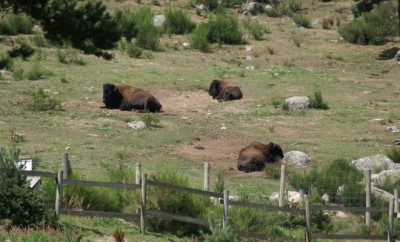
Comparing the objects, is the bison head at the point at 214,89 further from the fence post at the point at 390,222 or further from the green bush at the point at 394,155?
the fence post at the point at 390,222

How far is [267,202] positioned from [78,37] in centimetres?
519

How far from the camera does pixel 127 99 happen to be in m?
34.3

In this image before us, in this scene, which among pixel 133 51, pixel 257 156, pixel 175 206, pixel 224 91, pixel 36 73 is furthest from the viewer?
pixel 133 51

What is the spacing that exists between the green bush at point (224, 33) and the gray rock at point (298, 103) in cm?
1128

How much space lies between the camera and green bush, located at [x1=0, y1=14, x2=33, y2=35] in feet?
141

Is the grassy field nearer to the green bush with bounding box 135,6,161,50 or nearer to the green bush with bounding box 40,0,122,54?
the green bush with bounding box 135,6,161,50

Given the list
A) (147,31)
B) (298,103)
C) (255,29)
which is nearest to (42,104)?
(298,103)

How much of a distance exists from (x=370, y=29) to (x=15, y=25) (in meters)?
14.7

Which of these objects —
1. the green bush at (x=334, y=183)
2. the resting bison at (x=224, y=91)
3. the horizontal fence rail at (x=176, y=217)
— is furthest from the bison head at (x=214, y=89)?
the horizontal fence rail at (x=176, y=217)

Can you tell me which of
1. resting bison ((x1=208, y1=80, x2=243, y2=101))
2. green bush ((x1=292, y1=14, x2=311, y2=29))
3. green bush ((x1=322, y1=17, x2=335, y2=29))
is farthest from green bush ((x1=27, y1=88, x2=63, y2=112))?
green bush ((x1=322, y1=17, x2=335, y2=29))

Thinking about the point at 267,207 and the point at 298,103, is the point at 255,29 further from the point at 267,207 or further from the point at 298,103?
the point at 267,207

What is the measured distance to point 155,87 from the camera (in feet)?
123

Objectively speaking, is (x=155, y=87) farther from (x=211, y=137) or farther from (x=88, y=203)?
(x=88, y=203)

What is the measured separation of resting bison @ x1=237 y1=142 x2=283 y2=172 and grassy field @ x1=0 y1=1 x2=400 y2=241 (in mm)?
293
